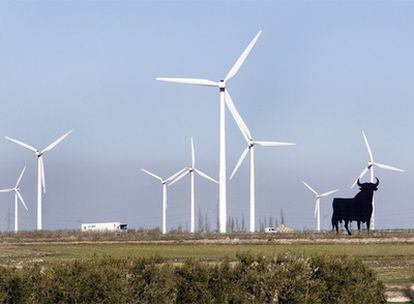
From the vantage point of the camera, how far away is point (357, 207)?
80.9 meters

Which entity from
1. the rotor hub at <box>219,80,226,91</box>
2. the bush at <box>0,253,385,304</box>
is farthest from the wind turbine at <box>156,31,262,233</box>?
the bush at <box>0,253,385,304</box>

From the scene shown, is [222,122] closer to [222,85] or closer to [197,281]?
[222,85]

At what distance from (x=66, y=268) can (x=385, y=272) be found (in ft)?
60.6

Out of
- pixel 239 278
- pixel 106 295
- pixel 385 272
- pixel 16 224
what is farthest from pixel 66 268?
pixel 16 224

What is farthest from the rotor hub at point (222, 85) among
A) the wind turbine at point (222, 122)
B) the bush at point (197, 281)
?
the bush at point (197, 281)

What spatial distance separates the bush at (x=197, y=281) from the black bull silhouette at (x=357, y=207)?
45.5 m

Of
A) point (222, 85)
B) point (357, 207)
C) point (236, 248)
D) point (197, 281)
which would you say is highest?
point (222, 85)

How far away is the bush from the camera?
103ft

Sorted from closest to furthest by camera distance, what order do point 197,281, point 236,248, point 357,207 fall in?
point 197,281
point 236,248
point 357,207

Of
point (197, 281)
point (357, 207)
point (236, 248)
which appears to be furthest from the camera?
point (357, 207)

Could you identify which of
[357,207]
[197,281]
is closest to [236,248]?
[357,207]

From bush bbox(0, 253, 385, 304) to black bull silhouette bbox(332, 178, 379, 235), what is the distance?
149 ft

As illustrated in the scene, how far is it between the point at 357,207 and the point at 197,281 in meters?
48.9

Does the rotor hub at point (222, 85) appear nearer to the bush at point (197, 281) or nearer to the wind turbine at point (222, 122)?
the wind turbine at point (222, 122)
